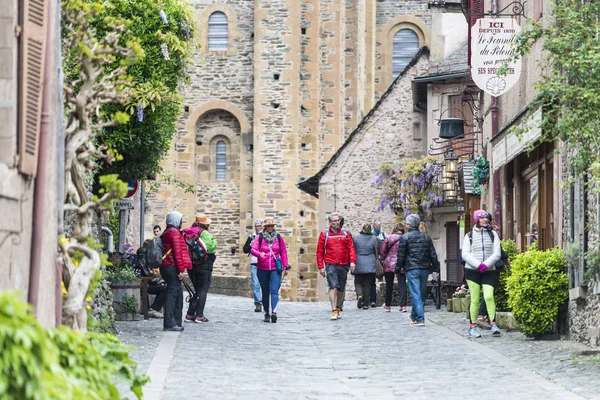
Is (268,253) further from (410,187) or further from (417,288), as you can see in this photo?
(410,187)

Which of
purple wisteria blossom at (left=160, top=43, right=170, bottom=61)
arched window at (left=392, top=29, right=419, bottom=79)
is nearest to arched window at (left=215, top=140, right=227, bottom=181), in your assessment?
arched window at (left=392, top=29, right=419, bottom=79)

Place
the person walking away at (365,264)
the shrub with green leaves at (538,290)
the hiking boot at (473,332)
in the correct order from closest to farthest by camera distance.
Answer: the shrub with green leaves at (538,290), the hiking boot at (473,332), the person walking away at (365,264)

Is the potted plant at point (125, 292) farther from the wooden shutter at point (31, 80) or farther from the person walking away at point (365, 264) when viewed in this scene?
the wooden shutter at point (31, 80)

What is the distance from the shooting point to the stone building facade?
41.4 meters

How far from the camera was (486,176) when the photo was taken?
23.3 m

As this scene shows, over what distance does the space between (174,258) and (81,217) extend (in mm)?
7191

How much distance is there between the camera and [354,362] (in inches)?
516

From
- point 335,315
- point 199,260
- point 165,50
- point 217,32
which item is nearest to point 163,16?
point 165,50

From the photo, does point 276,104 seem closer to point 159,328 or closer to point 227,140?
point 227,140

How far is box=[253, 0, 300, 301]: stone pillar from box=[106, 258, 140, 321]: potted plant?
75.6 feet

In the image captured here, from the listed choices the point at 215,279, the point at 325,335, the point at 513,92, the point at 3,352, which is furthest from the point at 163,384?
the point at 215,279

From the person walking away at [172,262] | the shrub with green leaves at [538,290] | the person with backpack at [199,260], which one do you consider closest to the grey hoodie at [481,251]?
the shrub with green leaves at [538,290]

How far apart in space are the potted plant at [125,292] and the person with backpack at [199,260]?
84 centimetres

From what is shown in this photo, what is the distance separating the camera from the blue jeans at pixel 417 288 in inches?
706
